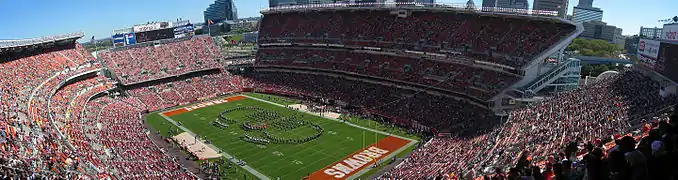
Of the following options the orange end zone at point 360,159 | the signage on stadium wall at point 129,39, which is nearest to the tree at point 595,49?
the orange end zone at point 360,159

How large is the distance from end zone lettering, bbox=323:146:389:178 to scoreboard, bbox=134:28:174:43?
39852 mm

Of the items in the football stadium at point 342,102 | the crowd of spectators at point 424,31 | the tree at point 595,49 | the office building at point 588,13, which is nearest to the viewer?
the football stadium at point 342,102

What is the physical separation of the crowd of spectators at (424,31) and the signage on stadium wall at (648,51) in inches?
214

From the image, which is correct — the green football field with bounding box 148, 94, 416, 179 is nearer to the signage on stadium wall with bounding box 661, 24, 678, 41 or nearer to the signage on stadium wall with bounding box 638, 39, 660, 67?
the signage on stadium wall with bounding box 638, 39, 660, 67

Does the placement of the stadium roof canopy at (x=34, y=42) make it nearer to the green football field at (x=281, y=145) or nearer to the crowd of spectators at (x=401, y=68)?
the green football field at (x=281, y=145)

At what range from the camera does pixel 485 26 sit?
4109 cm

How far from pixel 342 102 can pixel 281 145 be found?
13174mm

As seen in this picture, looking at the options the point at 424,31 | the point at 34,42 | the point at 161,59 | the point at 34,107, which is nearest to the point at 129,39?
the point at 161,59

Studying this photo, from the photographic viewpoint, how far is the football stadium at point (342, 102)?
18.7 meters

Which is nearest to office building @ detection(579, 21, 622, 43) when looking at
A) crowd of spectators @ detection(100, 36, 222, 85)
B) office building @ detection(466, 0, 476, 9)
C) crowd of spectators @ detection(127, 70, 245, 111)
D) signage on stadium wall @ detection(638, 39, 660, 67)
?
office building @ detection(466, 0, 476, 9)

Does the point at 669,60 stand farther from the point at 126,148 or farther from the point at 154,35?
the point at 154,35

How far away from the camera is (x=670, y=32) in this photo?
25.0 metres

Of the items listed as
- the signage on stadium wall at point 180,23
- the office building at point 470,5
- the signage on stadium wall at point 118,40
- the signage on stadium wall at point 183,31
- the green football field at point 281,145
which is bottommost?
the green football field at point 281,145

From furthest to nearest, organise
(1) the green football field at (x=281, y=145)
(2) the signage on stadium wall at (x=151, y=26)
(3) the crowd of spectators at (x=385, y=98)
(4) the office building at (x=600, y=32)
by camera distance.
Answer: (4) the office building at (x=600, y=32), (2) the signage on stadium wall at (x=151, y=26), (3) the crowd of spectators at (x=385, y=98), (1) the green football field at (x=281, y=145)
